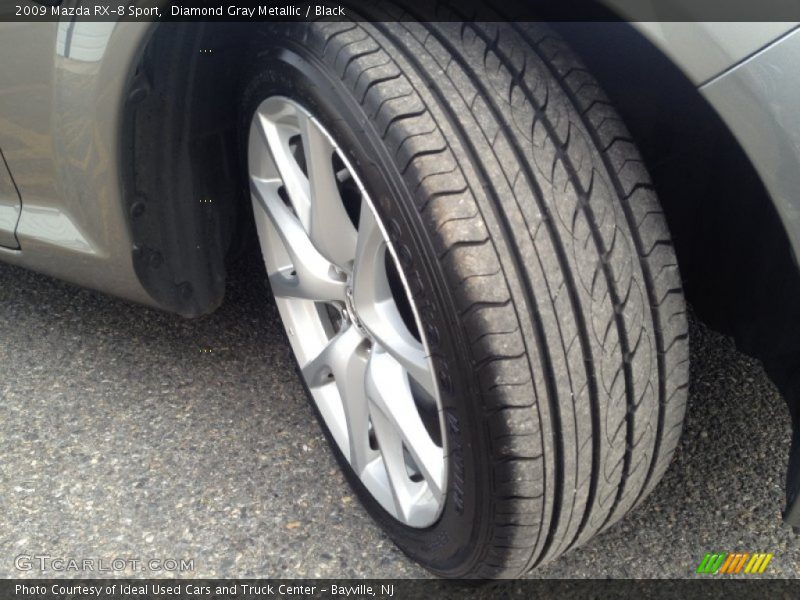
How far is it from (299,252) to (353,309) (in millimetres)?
198

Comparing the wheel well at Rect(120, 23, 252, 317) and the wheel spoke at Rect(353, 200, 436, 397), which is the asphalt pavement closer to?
the wheel well at Rect(120, 23, 252, 317)

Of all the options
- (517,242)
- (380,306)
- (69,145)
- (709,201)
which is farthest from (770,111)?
(69,145)

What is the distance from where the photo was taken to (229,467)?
1701 millimetres

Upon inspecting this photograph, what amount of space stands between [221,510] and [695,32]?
1194mm

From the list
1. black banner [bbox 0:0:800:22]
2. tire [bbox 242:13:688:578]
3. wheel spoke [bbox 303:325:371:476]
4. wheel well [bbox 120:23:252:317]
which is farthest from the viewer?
wheel spoke [bbox 303:325:371:476]

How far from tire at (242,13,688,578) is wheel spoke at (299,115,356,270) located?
0.13 meters

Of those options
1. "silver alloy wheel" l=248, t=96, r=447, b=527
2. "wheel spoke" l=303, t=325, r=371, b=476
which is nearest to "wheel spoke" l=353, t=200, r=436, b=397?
"silver alloy wheel" l=248, t=96, r=447, b=527

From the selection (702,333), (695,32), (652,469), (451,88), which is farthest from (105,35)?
(702,333)

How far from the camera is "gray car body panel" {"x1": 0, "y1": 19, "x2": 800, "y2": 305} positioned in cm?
84

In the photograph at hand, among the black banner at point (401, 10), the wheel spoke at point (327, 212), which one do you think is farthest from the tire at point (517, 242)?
the wheel spoke at point (327, 212)

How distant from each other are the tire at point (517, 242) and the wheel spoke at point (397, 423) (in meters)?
0.15

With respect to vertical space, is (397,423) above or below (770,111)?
below

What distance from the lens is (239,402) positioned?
6.13 feet

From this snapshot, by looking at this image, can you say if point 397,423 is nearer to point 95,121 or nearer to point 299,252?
point 299,252
